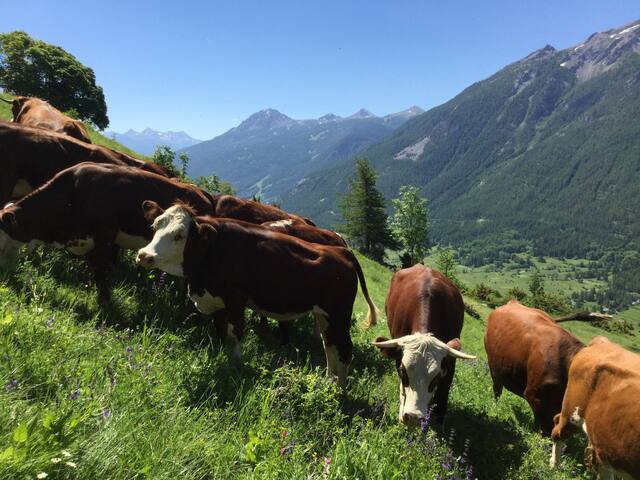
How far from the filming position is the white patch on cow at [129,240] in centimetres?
754

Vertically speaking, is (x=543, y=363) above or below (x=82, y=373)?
below

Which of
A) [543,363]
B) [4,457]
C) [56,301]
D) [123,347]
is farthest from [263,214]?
[4,457]

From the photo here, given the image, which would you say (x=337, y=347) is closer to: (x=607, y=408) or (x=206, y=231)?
(x=206, y=231)

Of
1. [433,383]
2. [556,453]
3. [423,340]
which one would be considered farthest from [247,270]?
[556,453]

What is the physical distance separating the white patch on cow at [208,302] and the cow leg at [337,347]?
167 cm

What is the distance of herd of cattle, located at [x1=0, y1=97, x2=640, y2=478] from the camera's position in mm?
5520

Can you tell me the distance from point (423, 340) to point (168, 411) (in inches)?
140

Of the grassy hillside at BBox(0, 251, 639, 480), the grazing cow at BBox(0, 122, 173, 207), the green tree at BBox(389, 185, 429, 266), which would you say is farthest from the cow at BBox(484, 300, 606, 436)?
the green tree at BBox(389, 185, 429, 266)

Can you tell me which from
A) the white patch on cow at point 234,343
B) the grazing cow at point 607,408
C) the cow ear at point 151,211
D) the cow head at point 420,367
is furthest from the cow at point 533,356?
the cow ear at point 151,211

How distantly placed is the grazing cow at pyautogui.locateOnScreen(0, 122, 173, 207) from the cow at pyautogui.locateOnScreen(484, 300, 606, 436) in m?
9.70

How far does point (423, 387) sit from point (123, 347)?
383cm

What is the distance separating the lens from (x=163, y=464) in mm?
3111

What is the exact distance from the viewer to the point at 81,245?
7.23 meters

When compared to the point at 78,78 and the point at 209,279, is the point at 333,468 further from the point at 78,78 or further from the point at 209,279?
the point at 78,78
